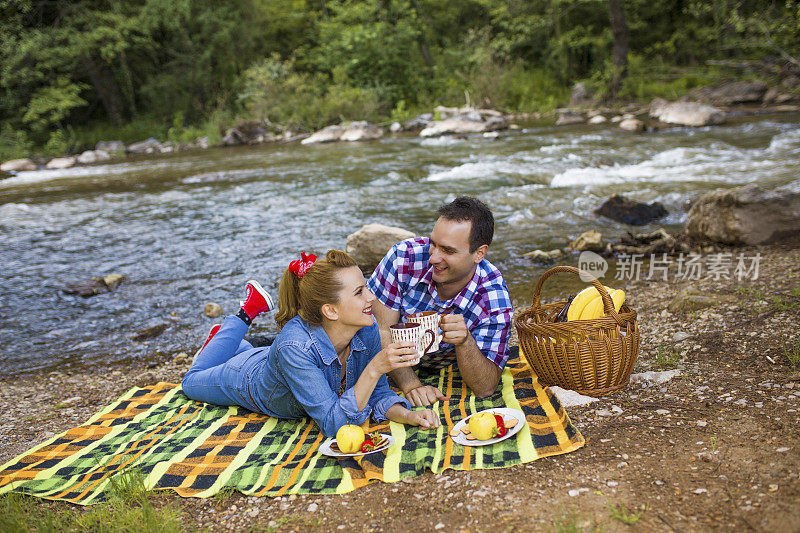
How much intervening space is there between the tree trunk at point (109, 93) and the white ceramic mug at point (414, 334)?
3584cm

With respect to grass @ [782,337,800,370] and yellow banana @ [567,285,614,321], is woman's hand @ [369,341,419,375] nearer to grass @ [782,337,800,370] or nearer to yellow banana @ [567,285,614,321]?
yellow banana @ [567,285,614,321]

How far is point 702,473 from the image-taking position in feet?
9.00

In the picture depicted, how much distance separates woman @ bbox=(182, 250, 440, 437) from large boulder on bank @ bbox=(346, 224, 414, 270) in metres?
3.47

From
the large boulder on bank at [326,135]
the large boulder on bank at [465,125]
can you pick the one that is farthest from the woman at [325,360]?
the large boulder on bank at [326,135]

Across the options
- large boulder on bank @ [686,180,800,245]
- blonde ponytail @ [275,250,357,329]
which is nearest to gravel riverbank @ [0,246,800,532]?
blonde ponytail @ [275,250,357,329]

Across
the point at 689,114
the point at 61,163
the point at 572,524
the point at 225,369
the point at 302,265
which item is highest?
the point at 61,163

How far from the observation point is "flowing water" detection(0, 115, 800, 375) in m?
6.75

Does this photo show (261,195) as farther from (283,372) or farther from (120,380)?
(283,372)

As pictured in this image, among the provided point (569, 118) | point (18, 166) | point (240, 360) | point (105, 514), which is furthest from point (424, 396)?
point (18, 166)

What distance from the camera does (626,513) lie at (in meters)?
2.53

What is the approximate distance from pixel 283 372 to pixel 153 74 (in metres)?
37.4

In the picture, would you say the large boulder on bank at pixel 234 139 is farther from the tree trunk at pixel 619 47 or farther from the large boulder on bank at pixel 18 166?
the tree trunk at pixel 619 47

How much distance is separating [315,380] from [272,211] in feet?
28.3

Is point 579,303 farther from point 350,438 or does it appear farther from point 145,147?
point 145,147
